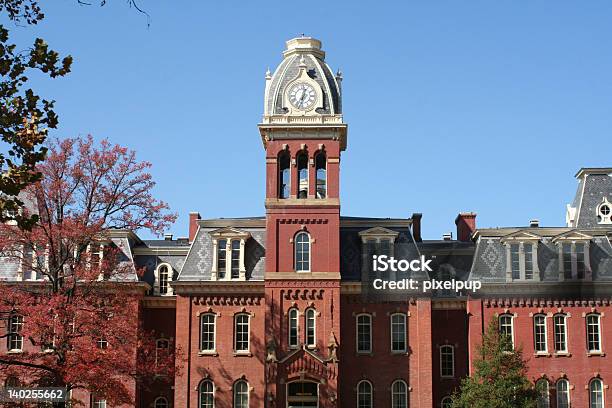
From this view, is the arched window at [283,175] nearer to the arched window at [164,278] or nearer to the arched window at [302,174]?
the arched window at [302,174]

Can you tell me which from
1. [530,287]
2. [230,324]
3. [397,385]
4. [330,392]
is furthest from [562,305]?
[230,324]

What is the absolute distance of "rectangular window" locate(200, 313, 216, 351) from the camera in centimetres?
4759

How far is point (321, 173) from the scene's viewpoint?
4806 centimetres

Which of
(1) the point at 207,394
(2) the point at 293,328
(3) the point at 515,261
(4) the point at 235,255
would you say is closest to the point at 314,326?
(2) the point at 293,328

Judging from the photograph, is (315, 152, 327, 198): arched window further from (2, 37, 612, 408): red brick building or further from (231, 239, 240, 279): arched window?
(231, 239, 240, 279): arched window

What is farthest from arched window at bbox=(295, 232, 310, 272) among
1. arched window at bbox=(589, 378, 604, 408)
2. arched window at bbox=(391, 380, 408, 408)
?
arched window at bbox=(589, 378, 604, 408)

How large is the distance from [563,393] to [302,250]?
14.0 m

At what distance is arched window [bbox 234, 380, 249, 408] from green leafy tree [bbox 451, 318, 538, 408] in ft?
32.3

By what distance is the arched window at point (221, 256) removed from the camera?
158 feet

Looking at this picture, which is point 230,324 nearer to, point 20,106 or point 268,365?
point 268,365

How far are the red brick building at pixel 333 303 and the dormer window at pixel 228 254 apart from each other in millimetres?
59

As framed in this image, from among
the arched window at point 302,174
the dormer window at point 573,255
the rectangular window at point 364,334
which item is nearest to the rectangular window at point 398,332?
the rectangular window at point 364,334

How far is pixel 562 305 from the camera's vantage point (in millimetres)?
46938

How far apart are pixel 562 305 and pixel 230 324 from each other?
16.0m
